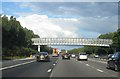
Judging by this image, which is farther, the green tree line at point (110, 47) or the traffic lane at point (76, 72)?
the green tree line at point (110, 47)

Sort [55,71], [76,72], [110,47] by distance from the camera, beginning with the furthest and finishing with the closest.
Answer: [110,47] < [55,71] < [76,72]

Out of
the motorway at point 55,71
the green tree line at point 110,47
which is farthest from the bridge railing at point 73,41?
the motorway at point 55,71

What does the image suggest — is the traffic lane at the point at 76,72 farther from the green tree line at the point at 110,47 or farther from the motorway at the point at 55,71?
the green tree line at the point at 110,47

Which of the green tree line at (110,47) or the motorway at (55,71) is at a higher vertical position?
the green tree line at (110,47)

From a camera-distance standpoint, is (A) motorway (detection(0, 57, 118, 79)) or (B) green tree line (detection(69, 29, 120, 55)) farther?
(B) green tree line (detection(69, 29, 120, 55))

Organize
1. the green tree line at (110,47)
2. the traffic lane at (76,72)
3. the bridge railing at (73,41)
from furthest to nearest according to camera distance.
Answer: the bridge railing at (73,41)
the green tree line at (110,47)
the traffic lane at (76,72)

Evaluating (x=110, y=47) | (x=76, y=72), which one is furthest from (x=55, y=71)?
(x=110, y=47)

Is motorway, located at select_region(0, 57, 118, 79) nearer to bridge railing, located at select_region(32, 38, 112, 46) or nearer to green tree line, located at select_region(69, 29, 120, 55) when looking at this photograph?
green tree line, located at select_region(69, 29, 120, 55)

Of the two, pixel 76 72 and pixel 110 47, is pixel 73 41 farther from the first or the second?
pixel 76 72

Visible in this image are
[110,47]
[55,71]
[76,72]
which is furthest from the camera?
[110,47]

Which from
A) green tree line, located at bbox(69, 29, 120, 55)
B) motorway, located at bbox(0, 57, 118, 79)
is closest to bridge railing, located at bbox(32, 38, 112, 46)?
green tree line, located at bbox(69, 29, 120, 55)

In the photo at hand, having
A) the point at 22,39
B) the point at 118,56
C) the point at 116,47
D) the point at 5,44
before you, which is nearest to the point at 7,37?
the point at 5,44

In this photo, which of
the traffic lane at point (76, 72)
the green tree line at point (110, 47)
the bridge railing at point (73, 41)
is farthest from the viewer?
the bridge railing at point (73, 41)

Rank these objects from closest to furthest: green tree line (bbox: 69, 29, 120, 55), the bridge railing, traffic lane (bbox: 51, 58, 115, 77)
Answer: traffic lane (bbox: 51, 58, 115, 77) < green tree line (bbox: 69, 29, 120, 55) < the bridge railing
